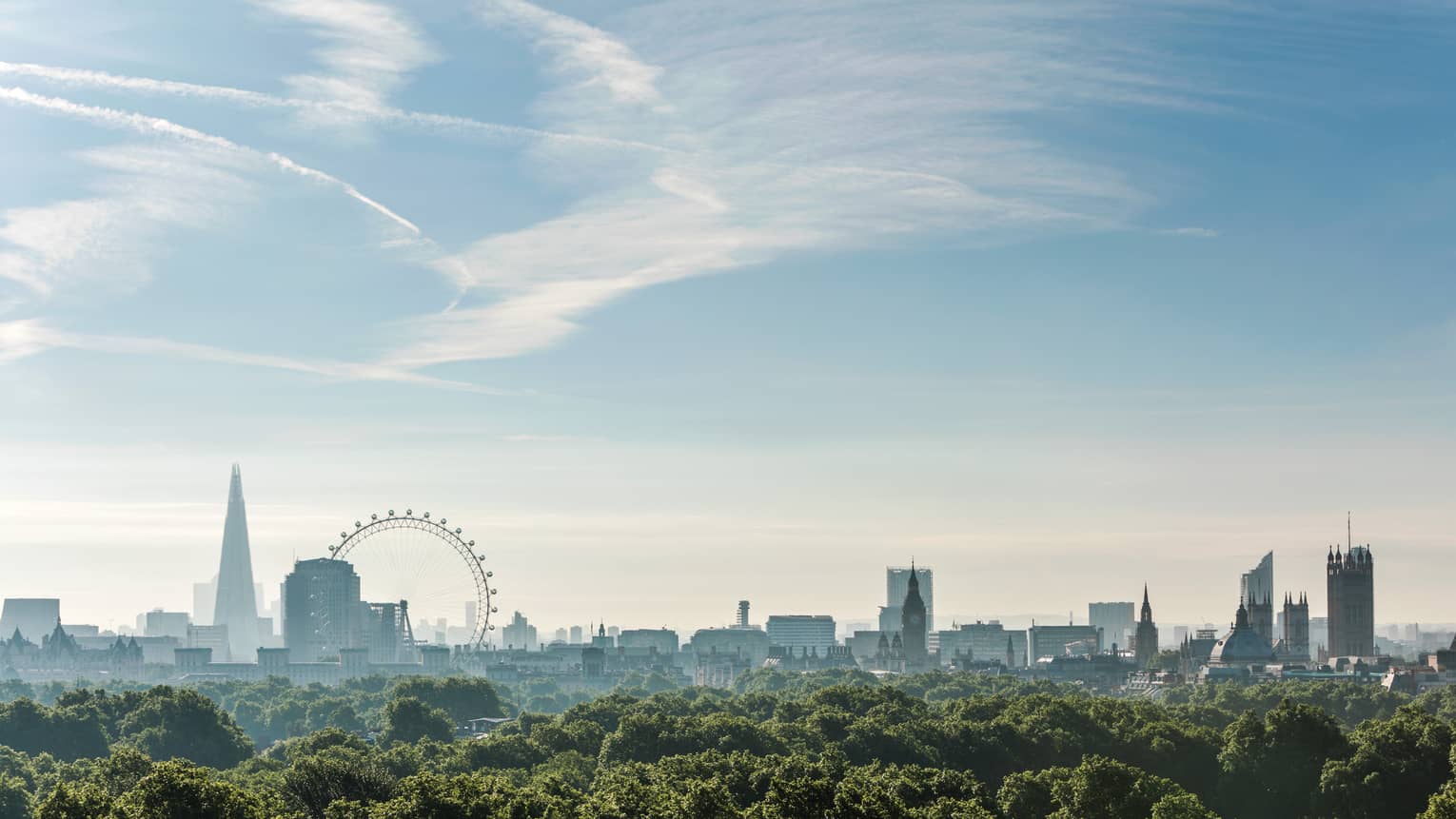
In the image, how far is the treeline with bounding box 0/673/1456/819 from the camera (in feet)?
298

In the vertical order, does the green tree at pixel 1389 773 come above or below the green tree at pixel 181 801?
below

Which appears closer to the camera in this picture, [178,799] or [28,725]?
[178,799]

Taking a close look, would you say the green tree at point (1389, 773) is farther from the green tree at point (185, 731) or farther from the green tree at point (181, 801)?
the green tree at point (185, 731)

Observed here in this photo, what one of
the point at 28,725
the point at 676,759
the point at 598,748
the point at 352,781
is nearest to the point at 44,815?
the point at 352,781

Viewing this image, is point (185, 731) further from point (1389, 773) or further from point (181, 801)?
point (1389, 773)

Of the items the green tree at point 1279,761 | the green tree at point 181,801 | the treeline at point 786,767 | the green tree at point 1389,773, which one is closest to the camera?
the green tree at point 181,801

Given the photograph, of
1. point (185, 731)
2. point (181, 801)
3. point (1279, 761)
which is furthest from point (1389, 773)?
point (185, 731)

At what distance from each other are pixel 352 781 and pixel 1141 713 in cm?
8857

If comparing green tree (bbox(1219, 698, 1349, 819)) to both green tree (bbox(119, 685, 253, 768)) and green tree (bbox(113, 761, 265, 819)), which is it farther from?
green tree (bbox(119, 685, 253, 768))

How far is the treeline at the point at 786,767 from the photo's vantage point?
90.9 metres

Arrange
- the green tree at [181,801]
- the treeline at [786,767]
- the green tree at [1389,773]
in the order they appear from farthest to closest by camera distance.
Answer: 1. the green tree at [1389,773]
2. the treeline at [786,767]
3. the green tree at [181,801]

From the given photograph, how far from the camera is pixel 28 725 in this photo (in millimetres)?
187875

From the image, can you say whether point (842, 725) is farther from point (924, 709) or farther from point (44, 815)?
point (44, 815)

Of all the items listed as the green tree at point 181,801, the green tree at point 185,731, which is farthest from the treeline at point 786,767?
the green tree at point 185,731
